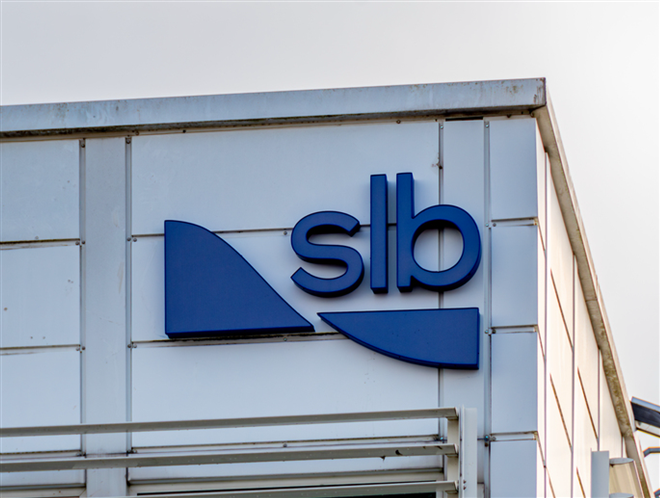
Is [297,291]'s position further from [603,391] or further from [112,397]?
[603,391]

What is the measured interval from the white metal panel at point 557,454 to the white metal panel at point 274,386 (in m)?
1.25

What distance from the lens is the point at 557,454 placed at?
7.81 meters

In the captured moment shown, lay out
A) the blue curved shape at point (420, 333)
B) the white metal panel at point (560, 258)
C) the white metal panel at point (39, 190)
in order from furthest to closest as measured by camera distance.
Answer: the white metal panel at point (560, 258), the white metal panel at point (39, 190), the blue curved shape at point (420, 333)

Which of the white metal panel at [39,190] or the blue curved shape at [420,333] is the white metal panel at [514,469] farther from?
the white metal panel at [39,190]

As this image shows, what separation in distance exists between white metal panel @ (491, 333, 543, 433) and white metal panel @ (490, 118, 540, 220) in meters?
0.95

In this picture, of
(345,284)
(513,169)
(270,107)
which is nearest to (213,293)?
(345,284)

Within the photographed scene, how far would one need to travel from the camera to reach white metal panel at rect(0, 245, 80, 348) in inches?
278

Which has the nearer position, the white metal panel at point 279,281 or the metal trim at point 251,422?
the metal trim at point 251,422

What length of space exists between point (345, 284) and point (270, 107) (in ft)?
5.09

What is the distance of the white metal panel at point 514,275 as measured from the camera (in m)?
6.66

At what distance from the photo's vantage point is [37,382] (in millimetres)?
7012

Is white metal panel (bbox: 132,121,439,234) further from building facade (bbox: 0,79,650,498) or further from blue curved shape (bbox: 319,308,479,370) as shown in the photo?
blue curved shape (bbox: 319,308,479,370)

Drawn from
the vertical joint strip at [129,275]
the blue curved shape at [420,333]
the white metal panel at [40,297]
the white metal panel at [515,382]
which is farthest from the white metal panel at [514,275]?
the white metal panel at [40,297]

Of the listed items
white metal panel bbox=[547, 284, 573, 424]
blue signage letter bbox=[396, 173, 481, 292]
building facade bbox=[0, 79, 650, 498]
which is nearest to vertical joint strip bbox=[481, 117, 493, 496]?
building facade bbox=[0, 79, 650, 498]
